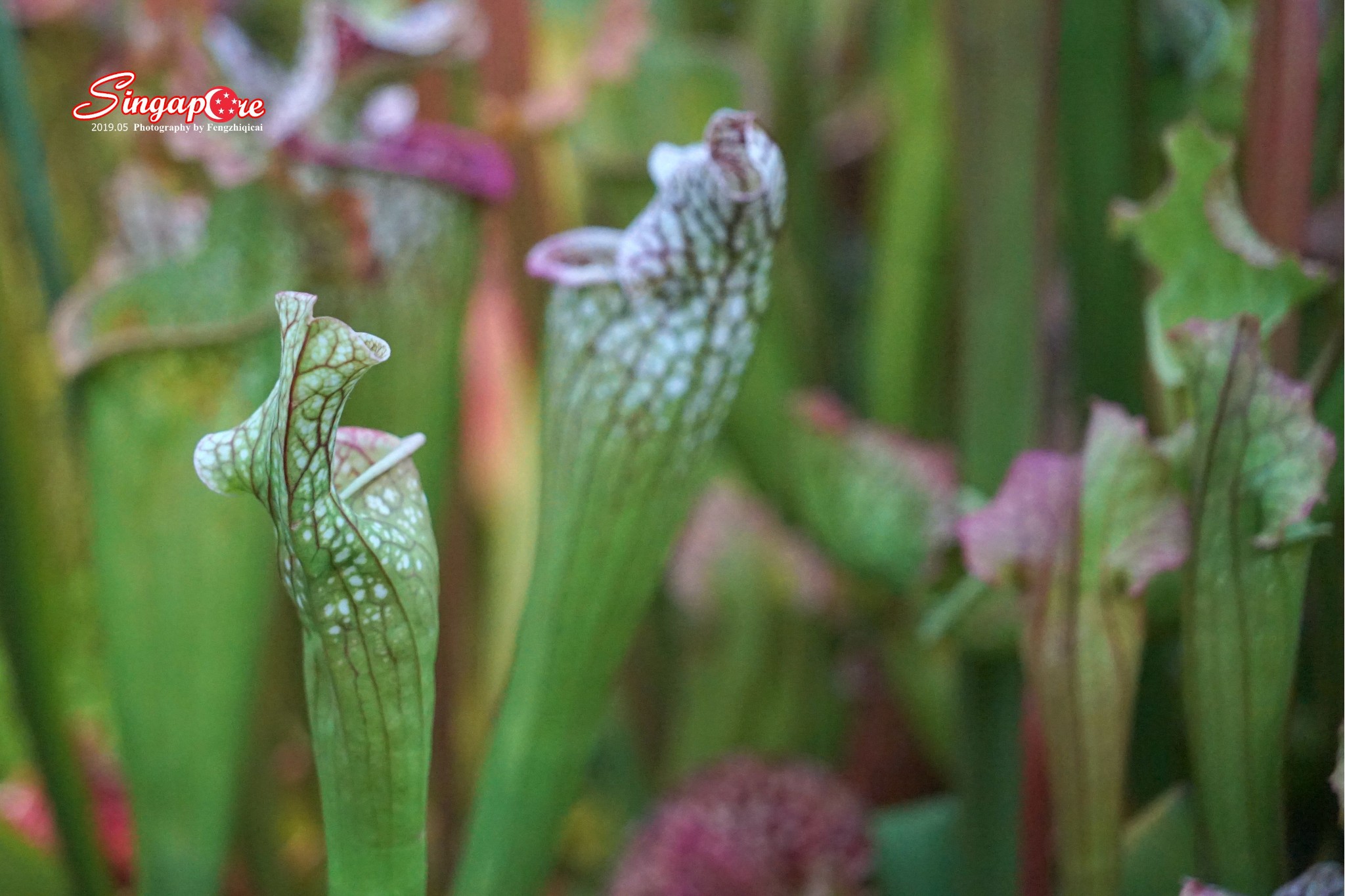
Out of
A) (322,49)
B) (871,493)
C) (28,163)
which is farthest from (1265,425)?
(28,163)

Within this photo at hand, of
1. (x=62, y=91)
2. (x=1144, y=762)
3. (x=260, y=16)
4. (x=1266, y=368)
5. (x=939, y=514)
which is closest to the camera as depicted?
(x=1266, y=368)

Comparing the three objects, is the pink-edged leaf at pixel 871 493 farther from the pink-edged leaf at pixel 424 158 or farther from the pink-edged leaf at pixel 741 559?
the pink-edged leaf at pixel 424 158

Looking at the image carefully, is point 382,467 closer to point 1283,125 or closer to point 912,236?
point 1283,125

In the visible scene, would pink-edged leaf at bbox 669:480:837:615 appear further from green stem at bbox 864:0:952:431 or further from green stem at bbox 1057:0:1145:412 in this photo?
green stem at bbox 1057:0:1145:412

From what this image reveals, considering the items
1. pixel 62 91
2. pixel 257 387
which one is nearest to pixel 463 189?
pixel 257 387

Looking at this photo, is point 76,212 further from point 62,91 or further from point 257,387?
point 257,387

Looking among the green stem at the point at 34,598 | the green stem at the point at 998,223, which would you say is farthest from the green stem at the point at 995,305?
the green stem at the point at 34,598
